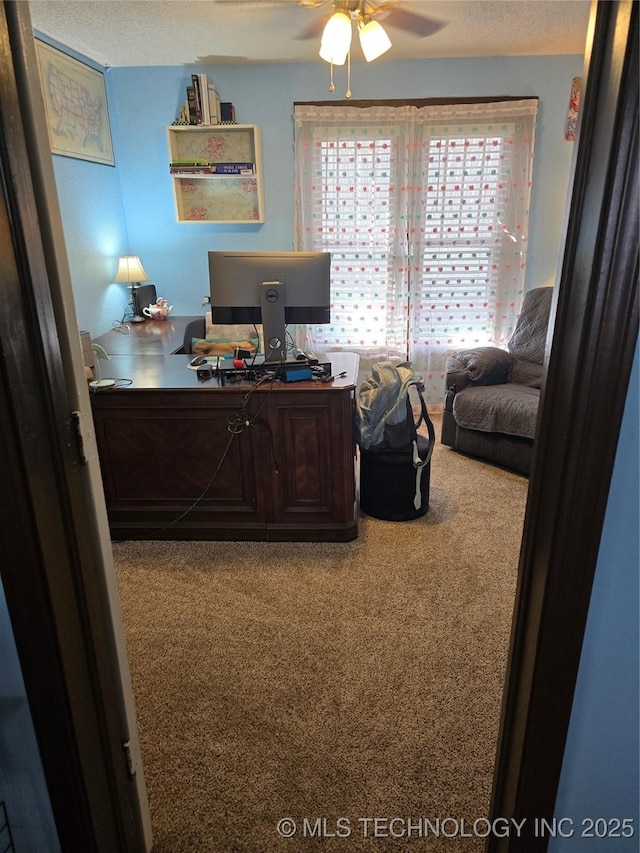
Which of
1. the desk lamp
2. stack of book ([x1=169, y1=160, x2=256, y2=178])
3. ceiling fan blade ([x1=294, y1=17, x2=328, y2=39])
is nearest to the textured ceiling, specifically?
ceiling fan blade ([x1=294, y1=17, x2=328, y2=39])

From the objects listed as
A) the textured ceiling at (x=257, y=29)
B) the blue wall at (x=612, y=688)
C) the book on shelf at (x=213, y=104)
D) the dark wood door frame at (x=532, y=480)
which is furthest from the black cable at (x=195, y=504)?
the book on shelf at (x=213, y=104)

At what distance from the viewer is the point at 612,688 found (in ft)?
3.15

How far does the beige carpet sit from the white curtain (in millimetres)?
2037

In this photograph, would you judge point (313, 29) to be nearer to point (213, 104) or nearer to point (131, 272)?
point (213, 104)

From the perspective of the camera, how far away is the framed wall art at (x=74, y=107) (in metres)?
3.41

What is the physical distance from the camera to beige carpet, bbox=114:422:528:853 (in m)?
1.52

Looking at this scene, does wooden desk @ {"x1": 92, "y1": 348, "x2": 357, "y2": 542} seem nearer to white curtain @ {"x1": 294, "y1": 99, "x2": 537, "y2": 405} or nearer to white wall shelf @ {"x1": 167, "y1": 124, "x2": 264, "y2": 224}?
white curtain @ {"x1": 294, "y1": 99, "x2": 537, "y2": 405}

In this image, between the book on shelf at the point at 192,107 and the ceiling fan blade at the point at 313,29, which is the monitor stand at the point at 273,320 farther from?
the book on shelf at the point at 192,107

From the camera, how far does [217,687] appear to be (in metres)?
1.93

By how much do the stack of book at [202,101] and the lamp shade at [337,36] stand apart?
4.94 ft

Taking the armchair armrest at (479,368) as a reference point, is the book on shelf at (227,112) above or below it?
above

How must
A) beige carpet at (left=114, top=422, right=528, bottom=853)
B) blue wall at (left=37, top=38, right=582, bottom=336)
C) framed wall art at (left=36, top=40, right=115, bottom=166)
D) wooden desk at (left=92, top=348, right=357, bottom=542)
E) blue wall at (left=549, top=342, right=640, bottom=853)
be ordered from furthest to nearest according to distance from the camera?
blue wall at (left=37, top=38, right=582, bottom=336) < framed wall art at (left=36, top=40, right=115, bottom=166) < wooden desk at (left=92, top=348, right=357, bottom=542) < beige carpet at (left=114, top=422, right=528, bottom=853) < blue wall at (left=549, top=342, right=640, bottom=853)

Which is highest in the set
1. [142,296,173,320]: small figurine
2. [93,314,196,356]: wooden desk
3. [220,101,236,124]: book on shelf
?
[220,101,236,124]: book on shelf

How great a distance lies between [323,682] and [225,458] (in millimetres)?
1139
